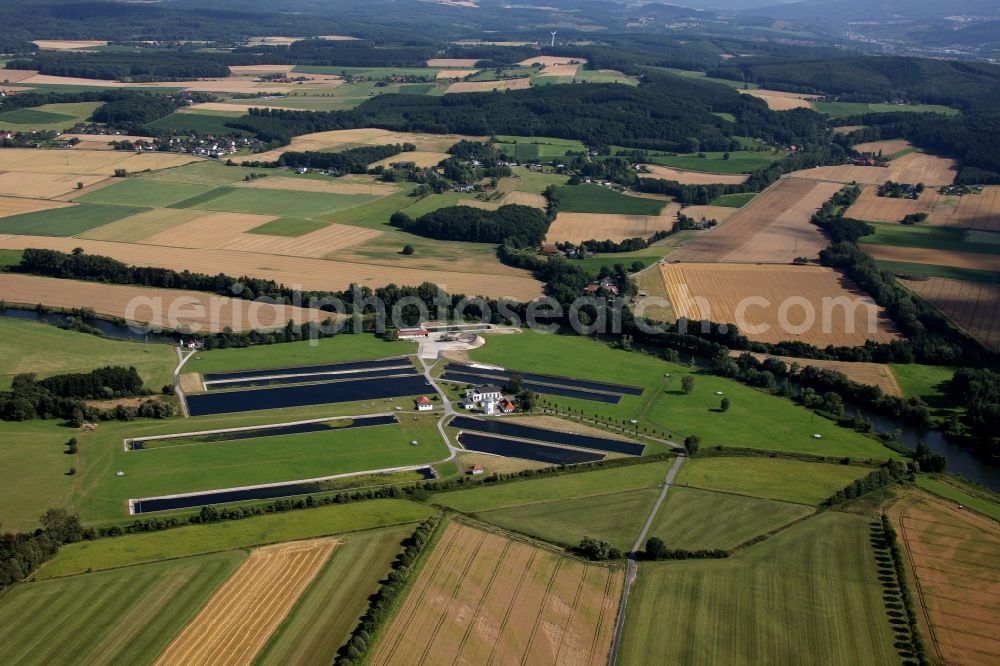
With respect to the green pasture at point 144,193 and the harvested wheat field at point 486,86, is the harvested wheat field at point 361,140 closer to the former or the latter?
the green pasture at point 144,193

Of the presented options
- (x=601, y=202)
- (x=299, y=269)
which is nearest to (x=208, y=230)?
(x=299, y=269)

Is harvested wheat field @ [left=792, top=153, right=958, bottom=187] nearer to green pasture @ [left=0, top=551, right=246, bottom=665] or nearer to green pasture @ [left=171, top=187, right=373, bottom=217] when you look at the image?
green pasture @ [left=171, top=187, right=373, bottom=217]

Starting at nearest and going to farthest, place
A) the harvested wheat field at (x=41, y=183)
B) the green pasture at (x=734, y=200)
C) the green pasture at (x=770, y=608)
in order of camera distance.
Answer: the green pasture at (x=770, y=608)
the harvested wheat field at (x=41, y=183)
the green pasture at (x=734, y=200)

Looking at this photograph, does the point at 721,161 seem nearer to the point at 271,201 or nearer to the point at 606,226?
the point at 606,226

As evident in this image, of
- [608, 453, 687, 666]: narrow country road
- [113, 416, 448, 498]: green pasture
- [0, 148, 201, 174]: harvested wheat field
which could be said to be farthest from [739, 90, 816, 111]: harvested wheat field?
[113, 416, 448, 498]: green pasture

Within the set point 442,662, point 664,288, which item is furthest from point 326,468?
point 664,288

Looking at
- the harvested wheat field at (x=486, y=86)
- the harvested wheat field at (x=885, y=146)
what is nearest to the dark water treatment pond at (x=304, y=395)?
the harvested wheat field at (x=885, y=146)
